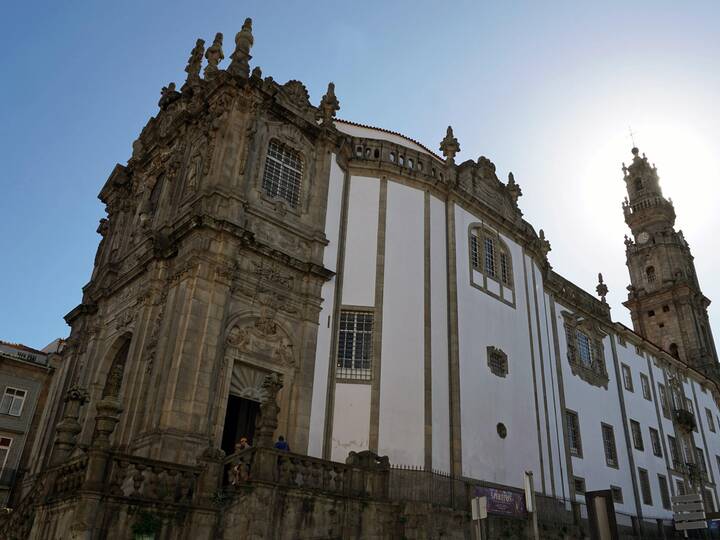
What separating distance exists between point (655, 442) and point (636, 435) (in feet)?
8.66

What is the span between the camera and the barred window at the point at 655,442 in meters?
33.7

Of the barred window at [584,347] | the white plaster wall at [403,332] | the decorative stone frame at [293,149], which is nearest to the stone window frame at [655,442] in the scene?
the barred window at [584,347]

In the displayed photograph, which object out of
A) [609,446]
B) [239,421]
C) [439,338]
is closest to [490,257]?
[439,338]

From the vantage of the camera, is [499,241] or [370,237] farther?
[499,241]

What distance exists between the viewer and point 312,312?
19.3m

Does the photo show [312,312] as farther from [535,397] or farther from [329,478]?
[535,397]

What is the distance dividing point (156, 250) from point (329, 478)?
30.0 feet

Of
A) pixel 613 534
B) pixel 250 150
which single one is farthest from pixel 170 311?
pixel 613 534

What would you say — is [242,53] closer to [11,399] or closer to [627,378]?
[11,399]

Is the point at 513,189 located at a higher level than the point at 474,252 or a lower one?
higher

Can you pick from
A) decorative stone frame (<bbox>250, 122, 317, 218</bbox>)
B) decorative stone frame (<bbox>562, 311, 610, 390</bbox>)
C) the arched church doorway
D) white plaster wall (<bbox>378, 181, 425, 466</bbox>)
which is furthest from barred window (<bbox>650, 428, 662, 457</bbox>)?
decorative stone frame (<bbox>250, 122, 317, 218</bbox>)

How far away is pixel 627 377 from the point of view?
113ft

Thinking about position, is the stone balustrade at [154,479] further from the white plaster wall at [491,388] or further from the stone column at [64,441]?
the white plaster wall at [491,388]

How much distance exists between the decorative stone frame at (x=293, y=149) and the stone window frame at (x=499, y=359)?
28.4 ft
